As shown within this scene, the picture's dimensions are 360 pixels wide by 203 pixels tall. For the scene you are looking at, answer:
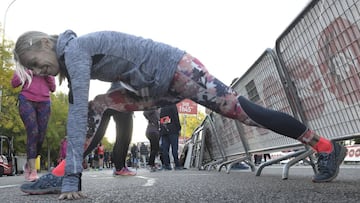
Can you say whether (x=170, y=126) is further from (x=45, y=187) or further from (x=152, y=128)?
(x=45, y=187)

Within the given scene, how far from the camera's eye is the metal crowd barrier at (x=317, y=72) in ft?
11.5

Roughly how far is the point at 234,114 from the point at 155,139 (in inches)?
259

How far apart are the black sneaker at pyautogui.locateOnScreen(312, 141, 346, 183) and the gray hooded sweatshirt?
1.32 metres

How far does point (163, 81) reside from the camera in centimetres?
319

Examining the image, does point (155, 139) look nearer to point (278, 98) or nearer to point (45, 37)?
point (278, 98)

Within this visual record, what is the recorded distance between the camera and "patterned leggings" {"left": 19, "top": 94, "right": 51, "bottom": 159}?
570 cm

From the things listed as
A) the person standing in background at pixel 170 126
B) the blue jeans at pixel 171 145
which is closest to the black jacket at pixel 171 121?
the person standing in background at pixel 170 126

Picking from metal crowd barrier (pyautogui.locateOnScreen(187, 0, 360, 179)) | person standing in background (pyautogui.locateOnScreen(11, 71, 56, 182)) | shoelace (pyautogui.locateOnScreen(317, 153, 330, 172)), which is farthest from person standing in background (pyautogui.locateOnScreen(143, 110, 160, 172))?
shoelace (pyautogui.locateOnScreen(317, 153, 330, 172))

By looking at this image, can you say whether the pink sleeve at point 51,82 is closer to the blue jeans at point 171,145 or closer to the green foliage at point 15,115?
the blue jeans at point 171,145

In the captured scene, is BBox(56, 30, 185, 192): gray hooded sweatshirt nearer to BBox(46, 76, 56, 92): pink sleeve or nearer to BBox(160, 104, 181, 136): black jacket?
BBox(46, 76, 56, 92): pink sleeve

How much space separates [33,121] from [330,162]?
11.9ft

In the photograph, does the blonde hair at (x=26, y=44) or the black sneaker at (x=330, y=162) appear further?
the black sneaker at (x=330, y=162)

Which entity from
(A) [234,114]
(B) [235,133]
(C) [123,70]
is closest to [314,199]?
(A) [234,114]

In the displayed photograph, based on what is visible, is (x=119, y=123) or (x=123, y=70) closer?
(x=123, y=70)
